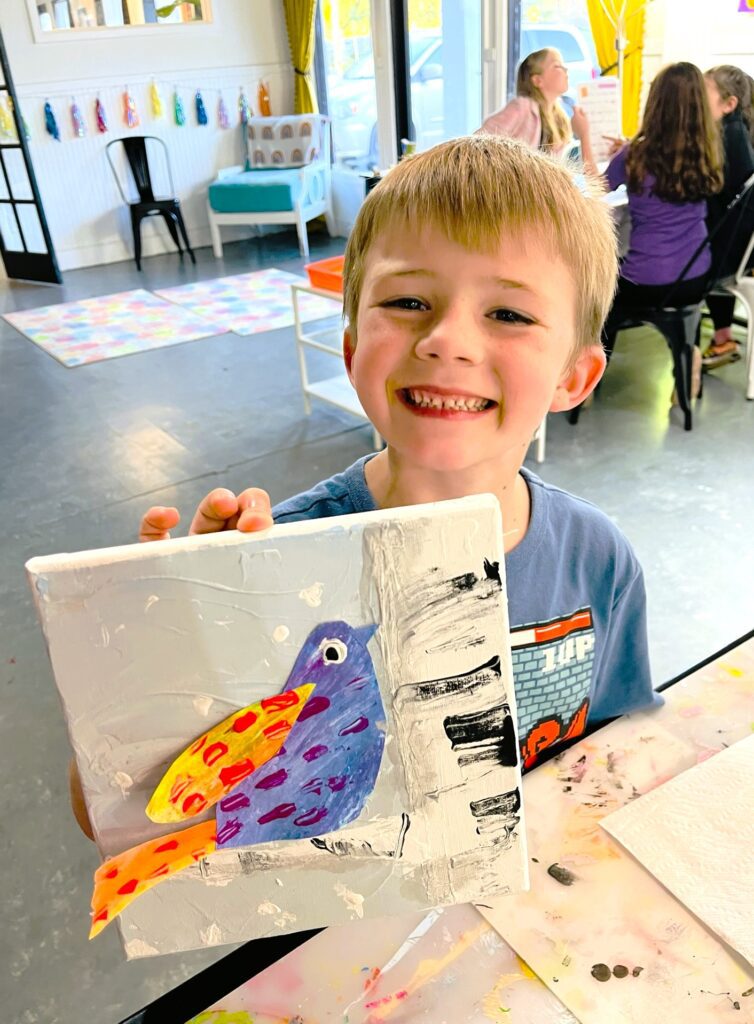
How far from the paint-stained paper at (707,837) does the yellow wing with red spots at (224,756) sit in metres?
0.36

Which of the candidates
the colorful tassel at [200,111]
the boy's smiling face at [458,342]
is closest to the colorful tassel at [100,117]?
the colorful tassel at [200,111]

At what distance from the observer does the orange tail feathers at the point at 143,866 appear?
1.69ft

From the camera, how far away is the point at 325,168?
259 inches

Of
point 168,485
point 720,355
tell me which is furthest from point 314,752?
point 720,355

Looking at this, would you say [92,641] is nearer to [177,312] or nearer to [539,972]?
[539,972]

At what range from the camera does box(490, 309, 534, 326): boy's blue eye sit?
2.20 feet

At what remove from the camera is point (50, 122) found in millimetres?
5848

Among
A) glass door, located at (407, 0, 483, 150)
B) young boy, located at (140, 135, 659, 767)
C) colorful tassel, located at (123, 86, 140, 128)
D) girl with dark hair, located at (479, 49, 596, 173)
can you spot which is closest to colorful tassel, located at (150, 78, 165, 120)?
colorful tassel, located at (123, 86, 140, 128)

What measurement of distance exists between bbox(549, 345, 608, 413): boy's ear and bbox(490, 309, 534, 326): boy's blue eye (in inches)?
5.0

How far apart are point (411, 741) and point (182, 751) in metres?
0.16

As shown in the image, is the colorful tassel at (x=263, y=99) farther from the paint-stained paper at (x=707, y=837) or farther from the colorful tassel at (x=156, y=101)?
the paint-stained paper at (x=707, y=837)

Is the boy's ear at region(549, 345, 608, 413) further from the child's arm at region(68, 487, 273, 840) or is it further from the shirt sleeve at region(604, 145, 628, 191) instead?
the shirt sleeve at region(604, 145, 628, 191)

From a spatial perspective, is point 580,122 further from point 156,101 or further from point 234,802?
point 156,101

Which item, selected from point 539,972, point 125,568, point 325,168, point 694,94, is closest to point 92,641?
point 125,568
